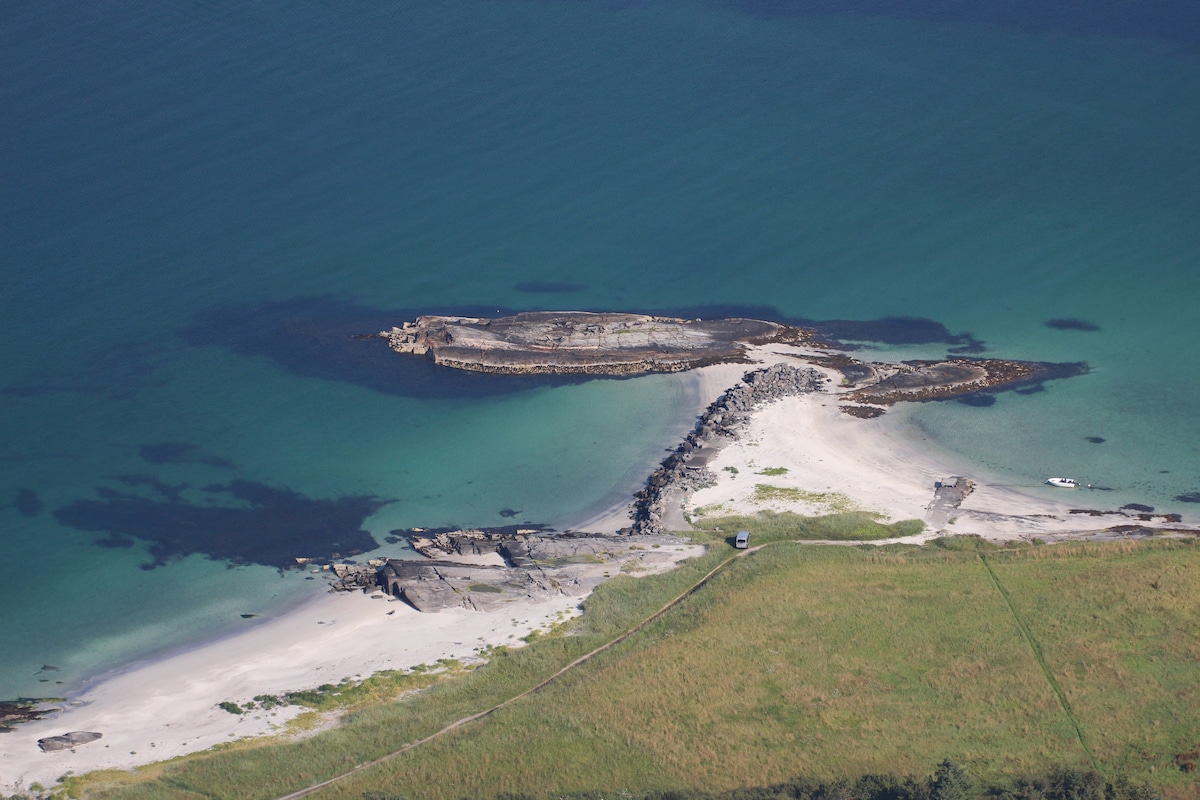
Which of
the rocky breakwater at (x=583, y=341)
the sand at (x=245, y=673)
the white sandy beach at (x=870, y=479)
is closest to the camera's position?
the sand at (x=245, y=673)

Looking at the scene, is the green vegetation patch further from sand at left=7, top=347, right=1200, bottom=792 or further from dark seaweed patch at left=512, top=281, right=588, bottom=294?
dark seaweed patch at left=512, top=281, right=588, bottom=294

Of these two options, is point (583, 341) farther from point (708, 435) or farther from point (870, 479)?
point (870, 479)

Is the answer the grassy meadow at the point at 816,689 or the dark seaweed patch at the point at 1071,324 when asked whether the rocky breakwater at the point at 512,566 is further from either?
the dark seaweed patch at the point at 1071,324

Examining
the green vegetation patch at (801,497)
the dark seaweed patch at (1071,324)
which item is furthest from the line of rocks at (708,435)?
the dark seaweed patch at (1071,324)

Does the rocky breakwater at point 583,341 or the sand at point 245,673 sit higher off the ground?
the rocky breakwater at point 583,341

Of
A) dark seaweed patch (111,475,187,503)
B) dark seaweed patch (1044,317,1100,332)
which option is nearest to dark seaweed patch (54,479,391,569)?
dark seaweed patch (111,475,187,503)

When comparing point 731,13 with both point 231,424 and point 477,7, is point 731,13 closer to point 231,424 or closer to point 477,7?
point 477,7

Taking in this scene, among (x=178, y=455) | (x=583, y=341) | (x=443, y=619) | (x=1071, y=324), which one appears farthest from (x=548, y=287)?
(x=443, y=619)
